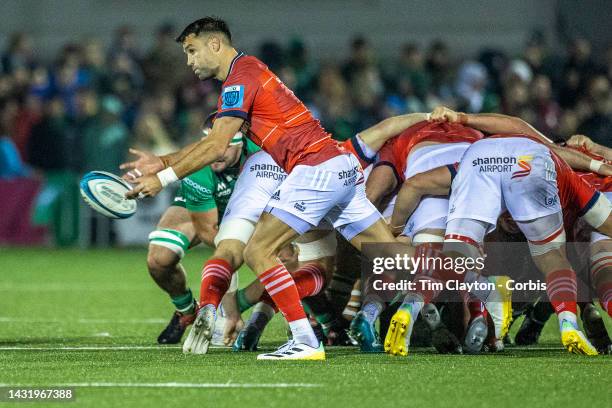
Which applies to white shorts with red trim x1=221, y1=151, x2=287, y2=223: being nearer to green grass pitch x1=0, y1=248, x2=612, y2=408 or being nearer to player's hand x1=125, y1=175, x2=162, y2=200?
green grass pitch x1=0, y1=248, x2=612, y2=408

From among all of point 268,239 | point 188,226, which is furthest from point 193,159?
point 188,226

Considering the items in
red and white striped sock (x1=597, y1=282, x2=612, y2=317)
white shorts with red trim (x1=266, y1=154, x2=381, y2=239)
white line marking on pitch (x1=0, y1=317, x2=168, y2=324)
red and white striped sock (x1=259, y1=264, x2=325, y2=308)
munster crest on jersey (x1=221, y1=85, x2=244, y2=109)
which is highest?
munster crest on jersey (x1=221, y1=85, x2=244, y2=109)

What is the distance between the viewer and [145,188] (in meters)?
7.70

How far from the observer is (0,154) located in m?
20.0

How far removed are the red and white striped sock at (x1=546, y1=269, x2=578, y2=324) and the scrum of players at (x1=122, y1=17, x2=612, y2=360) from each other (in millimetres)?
11

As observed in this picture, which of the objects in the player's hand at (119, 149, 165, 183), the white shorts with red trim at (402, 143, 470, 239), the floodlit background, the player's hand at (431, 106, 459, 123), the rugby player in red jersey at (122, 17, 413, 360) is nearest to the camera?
the player's hand at (119, 149, 165, 183)

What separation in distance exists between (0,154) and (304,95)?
188 inches

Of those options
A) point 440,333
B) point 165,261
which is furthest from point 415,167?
point 165,261

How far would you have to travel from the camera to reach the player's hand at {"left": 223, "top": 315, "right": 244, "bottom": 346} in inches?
369

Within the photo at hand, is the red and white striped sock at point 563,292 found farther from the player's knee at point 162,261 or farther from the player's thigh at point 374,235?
the player's knee at point 162,261

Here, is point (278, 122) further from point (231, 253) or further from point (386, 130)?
point (386, 130)

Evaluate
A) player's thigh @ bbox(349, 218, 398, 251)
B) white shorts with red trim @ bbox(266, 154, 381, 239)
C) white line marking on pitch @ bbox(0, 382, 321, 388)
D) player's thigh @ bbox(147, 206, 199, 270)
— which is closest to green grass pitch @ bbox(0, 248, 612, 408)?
white line marking on pitch @ bbox(0, 382, 321, 388)

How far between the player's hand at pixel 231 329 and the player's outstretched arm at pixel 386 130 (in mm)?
1624

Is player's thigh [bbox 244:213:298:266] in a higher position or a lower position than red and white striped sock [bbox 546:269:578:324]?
higher
